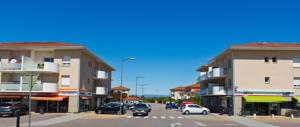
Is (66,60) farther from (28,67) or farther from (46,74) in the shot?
(28,67)

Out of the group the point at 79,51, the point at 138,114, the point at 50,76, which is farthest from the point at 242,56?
the point at 50,76

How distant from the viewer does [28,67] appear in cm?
4706

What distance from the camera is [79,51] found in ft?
159

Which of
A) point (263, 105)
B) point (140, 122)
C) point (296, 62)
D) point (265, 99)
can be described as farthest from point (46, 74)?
point (296, 62)

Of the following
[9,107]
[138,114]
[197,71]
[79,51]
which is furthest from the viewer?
[197,71]

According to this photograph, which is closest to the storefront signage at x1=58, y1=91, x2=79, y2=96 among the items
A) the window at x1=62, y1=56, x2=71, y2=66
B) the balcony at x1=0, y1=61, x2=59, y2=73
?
the balcony at x1=0, y1=61, x2=59, y2=73

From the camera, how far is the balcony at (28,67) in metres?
46.7

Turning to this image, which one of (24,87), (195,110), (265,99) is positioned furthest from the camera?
(195,110)

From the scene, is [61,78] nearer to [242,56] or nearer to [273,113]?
[242,56]

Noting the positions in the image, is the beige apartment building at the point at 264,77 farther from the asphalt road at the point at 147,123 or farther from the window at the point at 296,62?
the asphalt road at the point at 147,123

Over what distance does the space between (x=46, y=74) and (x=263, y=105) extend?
26390 mm

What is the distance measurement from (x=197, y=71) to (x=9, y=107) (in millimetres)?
52131

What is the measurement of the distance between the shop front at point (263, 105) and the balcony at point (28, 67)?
75.4 ft

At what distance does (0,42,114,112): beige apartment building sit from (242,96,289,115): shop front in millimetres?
19913
